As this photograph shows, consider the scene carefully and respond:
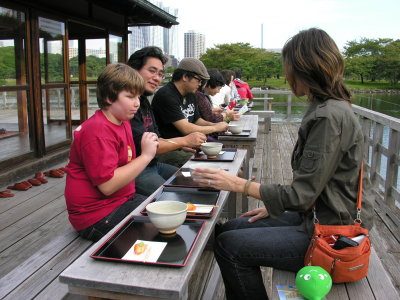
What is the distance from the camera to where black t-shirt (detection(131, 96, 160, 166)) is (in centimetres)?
235

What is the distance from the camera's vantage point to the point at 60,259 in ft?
5.03

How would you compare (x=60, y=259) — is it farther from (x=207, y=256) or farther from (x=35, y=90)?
(x=35, y=90)

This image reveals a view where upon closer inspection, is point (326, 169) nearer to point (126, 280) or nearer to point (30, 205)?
point (126, 280)

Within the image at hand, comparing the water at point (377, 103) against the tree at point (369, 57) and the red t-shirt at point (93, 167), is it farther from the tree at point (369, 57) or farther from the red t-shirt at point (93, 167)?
the tree at point (369, 57)

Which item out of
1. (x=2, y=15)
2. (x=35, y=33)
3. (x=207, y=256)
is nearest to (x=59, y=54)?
(x=35, y=33)

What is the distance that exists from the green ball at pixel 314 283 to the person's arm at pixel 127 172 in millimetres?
806

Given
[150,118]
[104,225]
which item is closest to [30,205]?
[150,118]

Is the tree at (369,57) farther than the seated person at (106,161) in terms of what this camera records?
Yes

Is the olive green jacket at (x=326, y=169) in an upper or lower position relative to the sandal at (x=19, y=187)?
upper

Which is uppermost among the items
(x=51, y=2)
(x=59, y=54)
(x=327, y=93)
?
(x=51, y=2)

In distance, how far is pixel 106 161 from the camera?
150 cm

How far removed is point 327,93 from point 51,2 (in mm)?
4267

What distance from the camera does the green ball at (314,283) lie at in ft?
3.92

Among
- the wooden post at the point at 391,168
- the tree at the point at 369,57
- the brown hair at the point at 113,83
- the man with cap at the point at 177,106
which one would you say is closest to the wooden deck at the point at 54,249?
the wooden post at the point at 391,168
